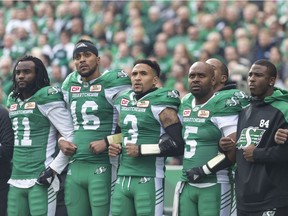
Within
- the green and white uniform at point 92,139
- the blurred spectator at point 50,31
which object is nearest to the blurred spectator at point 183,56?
the blurred spectator at point 50,31

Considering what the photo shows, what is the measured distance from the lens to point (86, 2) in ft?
63.8

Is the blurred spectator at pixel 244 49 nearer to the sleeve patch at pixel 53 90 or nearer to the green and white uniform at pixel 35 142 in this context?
the sleeve patch at pixel 53 90

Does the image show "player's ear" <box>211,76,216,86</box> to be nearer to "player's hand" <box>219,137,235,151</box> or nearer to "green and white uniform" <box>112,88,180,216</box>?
"green and white uniform" <box>112,88,180,216</box>

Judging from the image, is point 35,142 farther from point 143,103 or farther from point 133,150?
point 143,103

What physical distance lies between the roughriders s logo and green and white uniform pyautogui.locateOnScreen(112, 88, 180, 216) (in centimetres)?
102

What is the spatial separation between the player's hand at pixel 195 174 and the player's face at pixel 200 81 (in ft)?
2.40

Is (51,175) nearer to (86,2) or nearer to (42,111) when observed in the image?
(42,111)

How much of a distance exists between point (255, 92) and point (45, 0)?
1132 centimetres

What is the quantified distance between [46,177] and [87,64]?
4.10ft

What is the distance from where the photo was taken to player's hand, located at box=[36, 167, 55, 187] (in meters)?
10.5

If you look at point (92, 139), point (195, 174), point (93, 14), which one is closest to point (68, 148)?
point (92, 139)

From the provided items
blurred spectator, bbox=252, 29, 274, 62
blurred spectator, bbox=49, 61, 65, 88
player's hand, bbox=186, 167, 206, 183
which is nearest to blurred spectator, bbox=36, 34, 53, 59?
blurred spectator, bbox=49, 61, 65, 88

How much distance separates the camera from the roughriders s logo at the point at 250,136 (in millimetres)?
9352

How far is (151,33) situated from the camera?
1791 cm
